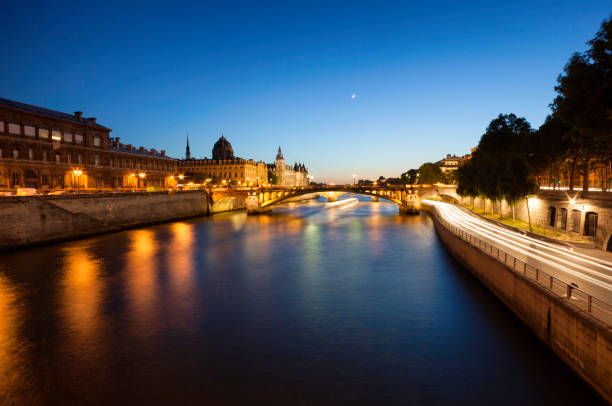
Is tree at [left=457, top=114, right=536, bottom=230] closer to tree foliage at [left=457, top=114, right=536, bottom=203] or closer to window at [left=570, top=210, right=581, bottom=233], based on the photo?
tree foliage at [left=457, top=114, right=536, bottom=203]

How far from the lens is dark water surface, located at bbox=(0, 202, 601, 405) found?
11.6m

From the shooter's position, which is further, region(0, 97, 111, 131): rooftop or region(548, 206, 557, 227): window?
region(0, 97, 111, 131): rooftop

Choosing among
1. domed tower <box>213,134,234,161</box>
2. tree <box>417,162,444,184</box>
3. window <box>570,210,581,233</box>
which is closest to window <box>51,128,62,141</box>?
window <box>570,210,581,233</box>

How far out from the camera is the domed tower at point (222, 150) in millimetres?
188375

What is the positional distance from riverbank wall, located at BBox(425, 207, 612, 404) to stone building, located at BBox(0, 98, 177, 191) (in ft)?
169

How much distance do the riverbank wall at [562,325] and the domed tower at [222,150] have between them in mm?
179811

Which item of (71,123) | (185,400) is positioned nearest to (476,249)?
(185,400)

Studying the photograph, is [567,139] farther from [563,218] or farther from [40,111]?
[40,111]

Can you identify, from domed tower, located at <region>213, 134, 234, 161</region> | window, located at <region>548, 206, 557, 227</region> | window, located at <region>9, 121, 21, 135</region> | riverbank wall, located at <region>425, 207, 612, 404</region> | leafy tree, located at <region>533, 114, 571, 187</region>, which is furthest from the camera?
domed tower, located at <region>213, 134, 234, 161</region>

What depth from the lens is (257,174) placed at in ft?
613

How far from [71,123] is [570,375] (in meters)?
71.4

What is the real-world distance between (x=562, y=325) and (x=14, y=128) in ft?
214

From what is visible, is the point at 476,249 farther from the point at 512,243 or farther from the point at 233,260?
the point at 233,260

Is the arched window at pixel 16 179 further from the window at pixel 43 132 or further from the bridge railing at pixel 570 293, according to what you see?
the bridge railing at pixel 570 293
